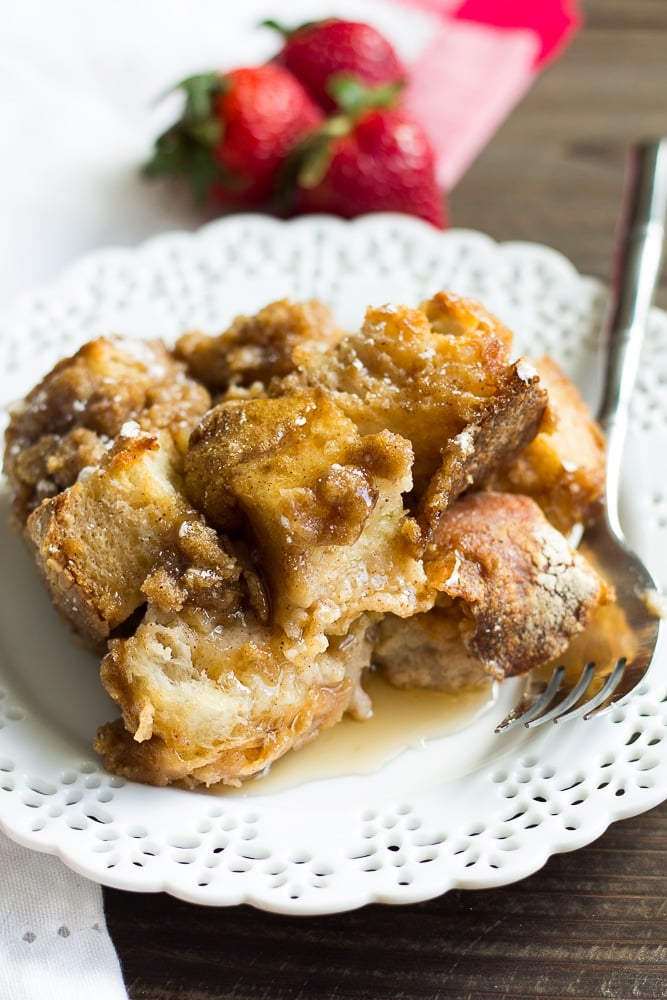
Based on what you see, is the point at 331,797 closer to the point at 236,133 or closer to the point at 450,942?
the point at 450,942

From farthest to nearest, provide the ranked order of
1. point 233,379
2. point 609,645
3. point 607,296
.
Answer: point 607,296, point 233,379, point 609,645

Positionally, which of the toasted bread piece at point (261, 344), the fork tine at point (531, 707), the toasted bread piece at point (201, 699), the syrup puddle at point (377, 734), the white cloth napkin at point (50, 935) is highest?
the toasted bread piece at point (261, 344)

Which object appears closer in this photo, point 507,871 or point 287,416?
point 507,871

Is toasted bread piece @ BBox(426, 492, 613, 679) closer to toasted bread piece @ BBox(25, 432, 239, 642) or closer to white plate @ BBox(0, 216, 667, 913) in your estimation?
white plate @ BBox(0, 216, 667, 913)

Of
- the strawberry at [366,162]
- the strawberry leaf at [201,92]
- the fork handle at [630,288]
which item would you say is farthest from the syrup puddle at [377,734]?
the strawberry leaf at [201,92]

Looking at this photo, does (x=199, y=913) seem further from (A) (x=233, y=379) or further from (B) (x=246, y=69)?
(B) (x=246, y=69)

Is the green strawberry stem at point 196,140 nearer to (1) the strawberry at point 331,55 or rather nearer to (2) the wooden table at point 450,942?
(1) the strawberry at point 331,55

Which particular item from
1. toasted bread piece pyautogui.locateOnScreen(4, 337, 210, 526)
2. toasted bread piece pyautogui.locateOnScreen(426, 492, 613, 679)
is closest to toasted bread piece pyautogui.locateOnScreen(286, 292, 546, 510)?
toasted bread piece pyautogui.locateOnScreen(426, 492, 613, 679)

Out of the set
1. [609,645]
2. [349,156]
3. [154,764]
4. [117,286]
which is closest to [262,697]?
[154,764]
